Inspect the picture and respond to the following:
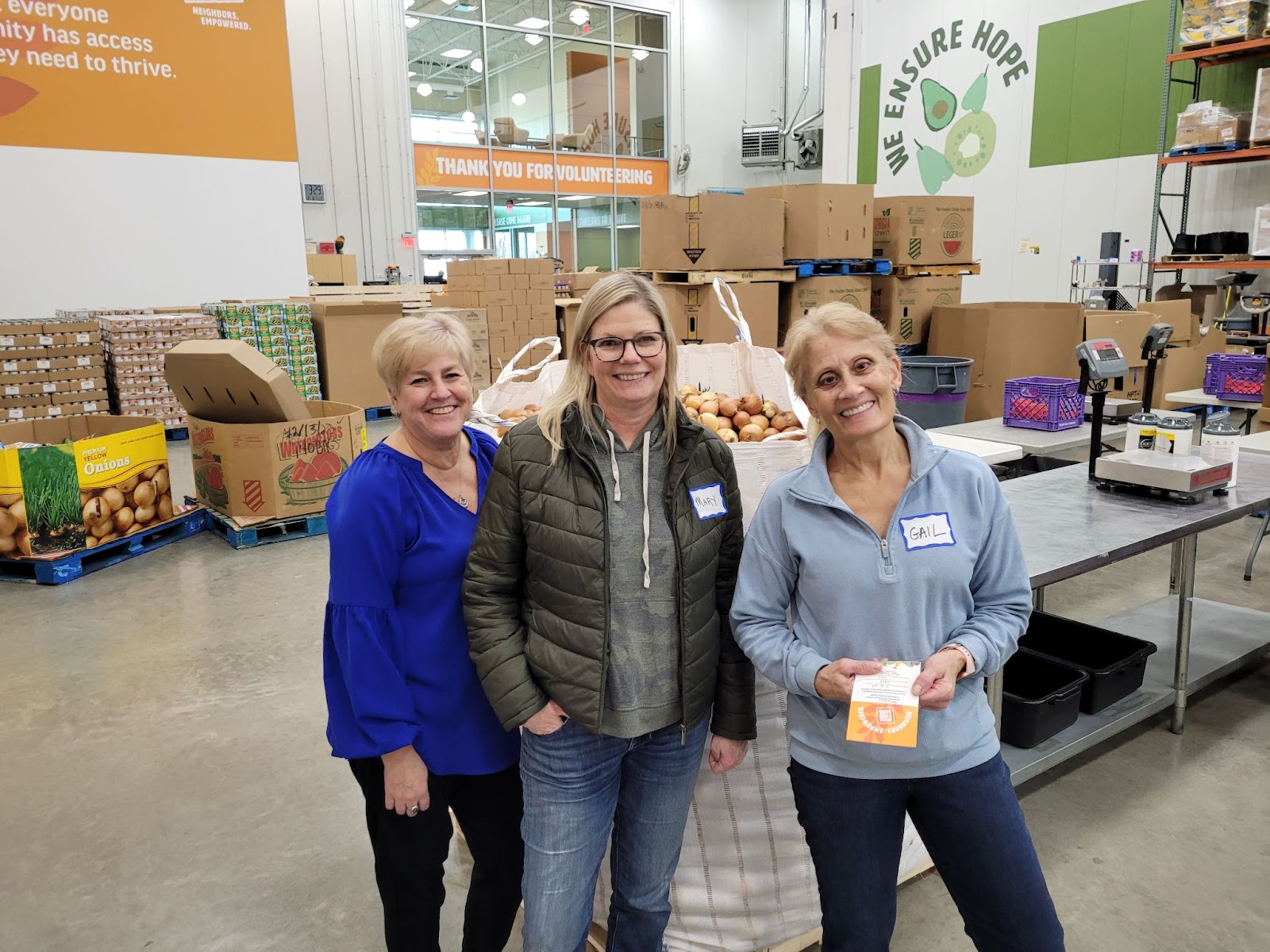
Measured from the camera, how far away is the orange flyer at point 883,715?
4.29 ft

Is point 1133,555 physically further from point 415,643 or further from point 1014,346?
point 1014,346

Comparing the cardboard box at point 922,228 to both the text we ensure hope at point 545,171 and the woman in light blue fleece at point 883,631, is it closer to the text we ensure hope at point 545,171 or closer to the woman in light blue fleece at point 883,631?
the woman in light blue fleece at point 883,631

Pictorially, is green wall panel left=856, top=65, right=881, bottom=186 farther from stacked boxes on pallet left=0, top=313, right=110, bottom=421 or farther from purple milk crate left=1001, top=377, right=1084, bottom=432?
stacked boxes on pallet left=0, top=313, right=110, bottom=421

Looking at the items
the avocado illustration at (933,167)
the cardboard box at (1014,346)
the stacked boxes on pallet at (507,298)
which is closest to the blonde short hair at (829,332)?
the cardboard box at (1014,346)

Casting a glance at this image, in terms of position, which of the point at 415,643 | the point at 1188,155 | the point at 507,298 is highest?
the point at 1188,155

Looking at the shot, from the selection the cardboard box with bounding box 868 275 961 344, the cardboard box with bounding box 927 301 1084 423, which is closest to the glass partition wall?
the cardboard box with bounding box 868 275 961 344

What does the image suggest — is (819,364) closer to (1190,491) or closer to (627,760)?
(627,760)

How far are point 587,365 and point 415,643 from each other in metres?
0.54

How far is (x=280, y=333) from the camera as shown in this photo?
758 cm

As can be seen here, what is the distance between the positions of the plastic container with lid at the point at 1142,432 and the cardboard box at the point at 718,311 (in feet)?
11.7

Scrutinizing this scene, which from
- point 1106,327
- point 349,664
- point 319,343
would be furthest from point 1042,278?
point 349,664

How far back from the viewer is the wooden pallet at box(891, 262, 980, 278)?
6781 mm

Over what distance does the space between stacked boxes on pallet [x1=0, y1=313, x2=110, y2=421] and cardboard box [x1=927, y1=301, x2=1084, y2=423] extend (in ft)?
20.4

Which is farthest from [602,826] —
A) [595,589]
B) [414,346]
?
[414,346]
